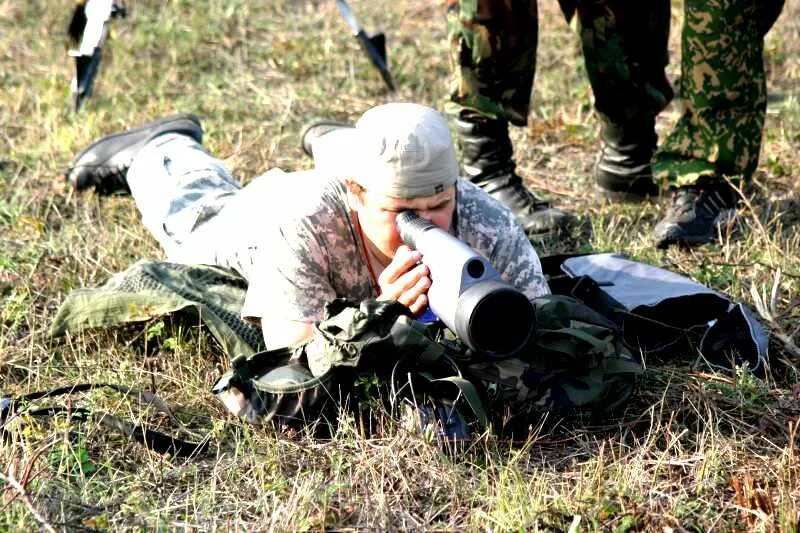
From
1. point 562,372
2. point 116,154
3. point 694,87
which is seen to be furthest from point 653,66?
point 116,154

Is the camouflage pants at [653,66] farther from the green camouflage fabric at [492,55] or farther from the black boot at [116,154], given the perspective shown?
the black boot at [116,154]

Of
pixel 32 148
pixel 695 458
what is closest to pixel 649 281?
pixel 695 458

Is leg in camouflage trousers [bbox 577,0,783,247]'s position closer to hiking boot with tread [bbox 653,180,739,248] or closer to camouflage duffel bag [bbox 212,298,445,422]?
hiking boot with tread [bbox 653,180,739,248]

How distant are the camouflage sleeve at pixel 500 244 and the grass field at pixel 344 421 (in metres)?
0.41

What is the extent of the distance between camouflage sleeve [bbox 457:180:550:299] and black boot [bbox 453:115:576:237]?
131 cm

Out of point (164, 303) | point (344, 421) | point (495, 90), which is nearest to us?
point (344, 421)

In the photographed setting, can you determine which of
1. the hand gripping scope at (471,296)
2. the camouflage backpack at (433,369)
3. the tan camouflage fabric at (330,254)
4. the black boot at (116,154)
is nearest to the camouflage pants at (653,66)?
the black boot at (116,154)

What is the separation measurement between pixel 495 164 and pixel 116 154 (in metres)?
1.54

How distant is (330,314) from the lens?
3111 millimetres

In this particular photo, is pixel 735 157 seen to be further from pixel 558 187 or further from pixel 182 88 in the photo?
pixel 182 88

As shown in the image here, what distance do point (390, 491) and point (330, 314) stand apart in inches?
19.2

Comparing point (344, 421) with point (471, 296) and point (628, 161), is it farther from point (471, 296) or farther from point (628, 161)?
point (628, 161)

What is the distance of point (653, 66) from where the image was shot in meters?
4.82

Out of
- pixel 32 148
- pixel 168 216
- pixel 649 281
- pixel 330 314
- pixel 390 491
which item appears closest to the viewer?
pixel 390 491
